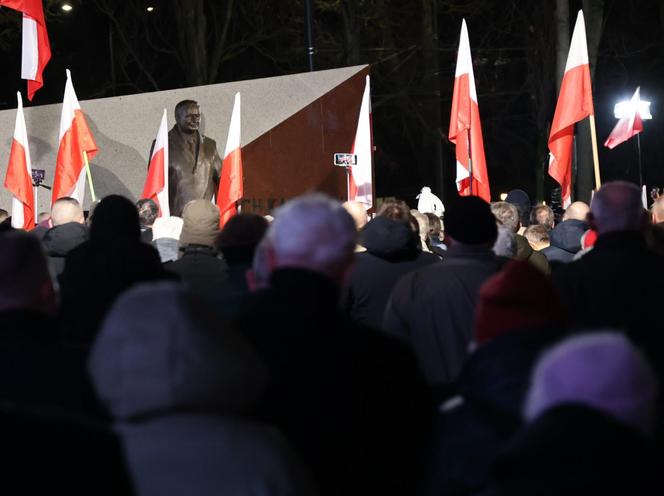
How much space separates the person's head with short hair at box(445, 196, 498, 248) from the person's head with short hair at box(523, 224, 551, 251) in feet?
12.0

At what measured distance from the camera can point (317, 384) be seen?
3.13 metres

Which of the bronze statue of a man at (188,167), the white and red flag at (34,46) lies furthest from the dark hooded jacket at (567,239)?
the white and red flag at (34,46)

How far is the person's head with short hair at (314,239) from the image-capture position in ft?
10.8

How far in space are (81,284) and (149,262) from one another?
0.35 m

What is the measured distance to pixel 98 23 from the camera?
29609 millimetres

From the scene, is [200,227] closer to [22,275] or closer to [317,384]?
[22,275]

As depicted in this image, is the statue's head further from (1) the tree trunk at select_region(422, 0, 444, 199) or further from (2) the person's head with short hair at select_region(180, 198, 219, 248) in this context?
(1) the tree trunk at select_region(422, 0, 444, 199)

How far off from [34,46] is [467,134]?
5253mm

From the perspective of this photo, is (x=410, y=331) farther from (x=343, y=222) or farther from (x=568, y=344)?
(x=568, y=344)

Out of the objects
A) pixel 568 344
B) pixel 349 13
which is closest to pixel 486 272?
pixel 568 344

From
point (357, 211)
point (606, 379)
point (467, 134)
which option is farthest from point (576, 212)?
point (606, 379)

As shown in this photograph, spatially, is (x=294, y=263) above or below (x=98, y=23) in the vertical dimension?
below

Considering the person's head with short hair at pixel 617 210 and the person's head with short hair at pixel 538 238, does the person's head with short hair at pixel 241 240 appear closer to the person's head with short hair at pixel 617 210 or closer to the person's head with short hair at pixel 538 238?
the person's head with short hair at pixel 617 210

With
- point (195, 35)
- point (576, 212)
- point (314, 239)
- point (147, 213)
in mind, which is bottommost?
point (576, 212)
